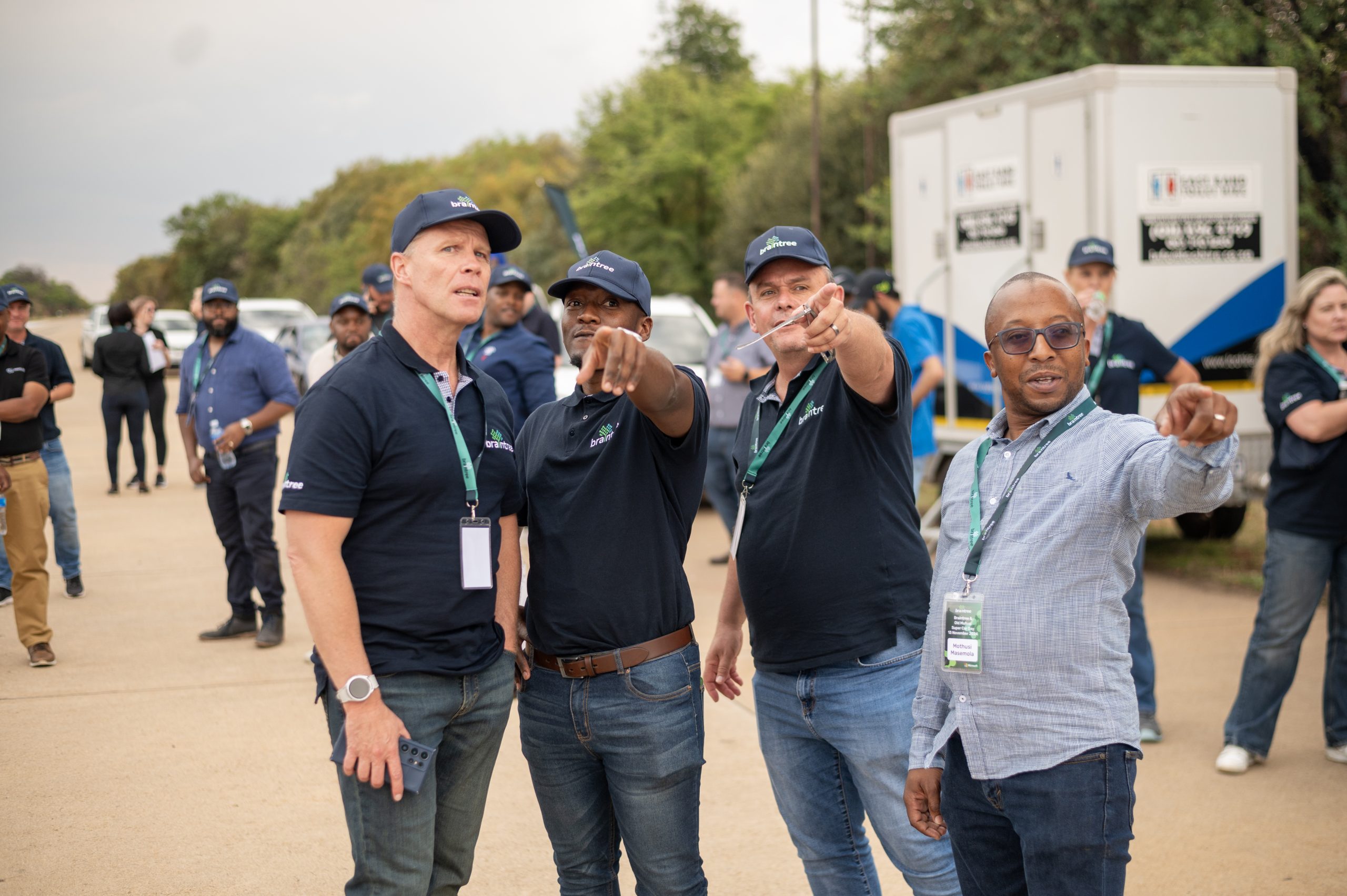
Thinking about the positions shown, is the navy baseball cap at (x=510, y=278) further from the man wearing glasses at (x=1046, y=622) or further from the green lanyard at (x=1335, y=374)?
the man wearing glasses at (x=1046, y=622)

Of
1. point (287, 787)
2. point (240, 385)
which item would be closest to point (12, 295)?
point (240, 385)

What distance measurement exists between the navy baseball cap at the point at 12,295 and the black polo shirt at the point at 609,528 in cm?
502

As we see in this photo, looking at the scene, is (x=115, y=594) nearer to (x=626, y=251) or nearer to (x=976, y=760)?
(x=976, y=760)

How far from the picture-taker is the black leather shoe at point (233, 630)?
7438 mm

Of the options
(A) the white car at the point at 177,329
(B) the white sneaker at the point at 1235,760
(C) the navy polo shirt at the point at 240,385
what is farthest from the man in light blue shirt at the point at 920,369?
(A) the white car at the point at 177,329

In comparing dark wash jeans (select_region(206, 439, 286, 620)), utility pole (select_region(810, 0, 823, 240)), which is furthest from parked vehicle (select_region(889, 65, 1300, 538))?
utility pole (select_region(810, 0, 823, 240))

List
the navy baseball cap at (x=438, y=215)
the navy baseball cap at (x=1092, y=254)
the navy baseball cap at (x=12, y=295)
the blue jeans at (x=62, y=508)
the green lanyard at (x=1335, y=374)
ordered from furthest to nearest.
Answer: the blue jeans at (x=62, y=508), the navy baseball cap at (x=12, y=295), the navy baseball cap at (x=1092, y=254), the green lanyard at (x=1335, y=374), the navy baseball cap at (x=438, y=215)

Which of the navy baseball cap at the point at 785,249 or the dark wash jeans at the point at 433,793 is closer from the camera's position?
the dark wash jeans at the point at 433,793

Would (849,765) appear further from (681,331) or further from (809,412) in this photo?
(681,331)

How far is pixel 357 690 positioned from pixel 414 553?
32 cm

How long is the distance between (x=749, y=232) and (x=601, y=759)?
101 feet

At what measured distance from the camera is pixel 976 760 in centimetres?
243

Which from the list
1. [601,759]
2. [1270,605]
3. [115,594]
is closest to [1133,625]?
[1270,605]

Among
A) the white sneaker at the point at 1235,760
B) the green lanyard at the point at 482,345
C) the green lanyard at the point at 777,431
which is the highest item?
the green lanyard at the point at 482,345
